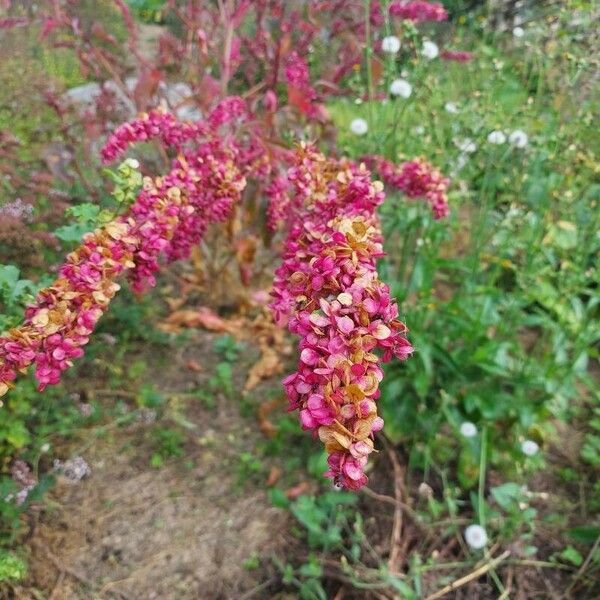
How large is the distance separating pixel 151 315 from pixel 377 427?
1.75 metres

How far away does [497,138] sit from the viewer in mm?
2008

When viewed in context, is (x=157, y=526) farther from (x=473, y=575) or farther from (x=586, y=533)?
(x=586, y=533)

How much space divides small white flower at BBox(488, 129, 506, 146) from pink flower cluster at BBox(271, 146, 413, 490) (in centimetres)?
109

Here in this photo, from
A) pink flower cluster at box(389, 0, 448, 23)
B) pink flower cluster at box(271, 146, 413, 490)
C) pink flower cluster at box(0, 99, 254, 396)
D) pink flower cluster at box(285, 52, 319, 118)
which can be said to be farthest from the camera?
pink flower cluster at box(389, 0, 448, 23)

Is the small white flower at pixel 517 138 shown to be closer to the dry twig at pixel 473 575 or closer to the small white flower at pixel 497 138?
the small white flower at pixel 497 138

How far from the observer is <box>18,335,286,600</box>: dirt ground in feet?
5.39

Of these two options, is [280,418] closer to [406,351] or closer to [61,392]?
Result: [61,392]

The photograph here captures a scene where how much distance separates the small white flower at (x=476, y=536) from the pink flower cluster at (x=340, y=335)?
0.99m

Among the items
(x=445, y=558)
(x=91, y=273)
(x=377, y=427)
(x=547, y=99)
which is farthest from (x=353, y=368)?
(x=547, y=99)

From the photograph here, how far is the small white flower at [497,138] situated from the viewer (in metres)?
1.98

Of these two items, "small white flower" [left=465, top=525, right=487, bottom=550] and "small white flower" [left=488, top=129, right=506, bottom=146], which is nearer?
"small white flower" [left=465, top=525, right=487, bottom=550]

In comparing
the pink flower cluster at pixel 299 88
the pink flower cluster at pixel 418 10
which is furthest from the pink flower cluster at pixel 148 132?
the pink flower cluster at pixel 418 10

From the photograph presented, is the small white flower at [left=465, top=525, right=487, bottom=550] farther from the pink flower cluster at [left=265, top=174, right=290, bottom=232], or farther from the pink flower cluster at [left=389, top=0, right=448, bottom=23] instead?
the pink flower cluster at [left=389, top=0, right=448, bottom=23]

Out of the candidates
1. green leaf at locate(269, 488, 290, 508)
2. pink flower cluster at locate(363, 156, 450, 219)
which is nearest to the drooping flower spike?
pink flower cluster at locate(363, 156, 450, 219)
